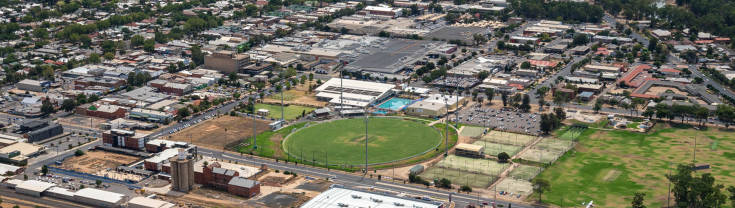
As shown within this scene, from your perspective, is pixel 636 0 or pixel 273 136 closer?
pixel 273 136

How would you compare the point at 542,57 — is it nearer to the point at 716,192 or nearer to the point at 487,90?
the point at 487,90

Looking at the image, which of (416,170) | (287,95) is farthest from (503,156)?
(287,95)

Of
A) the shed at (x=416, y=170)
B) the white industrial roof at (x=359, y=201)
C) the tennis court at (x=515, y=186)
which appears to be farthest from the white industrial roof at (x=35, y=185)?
the tennis court at (x=515, y=186)

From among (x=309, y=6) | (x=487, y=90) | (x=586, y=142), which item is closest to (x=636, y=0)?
(x=309, y=6)

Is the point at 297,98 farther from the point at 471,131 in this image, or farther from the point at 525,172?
the point at 525,172

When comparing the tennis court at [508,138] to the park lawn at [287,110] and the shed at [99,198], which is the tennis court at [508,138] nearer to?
the park lawn at [287,110]
